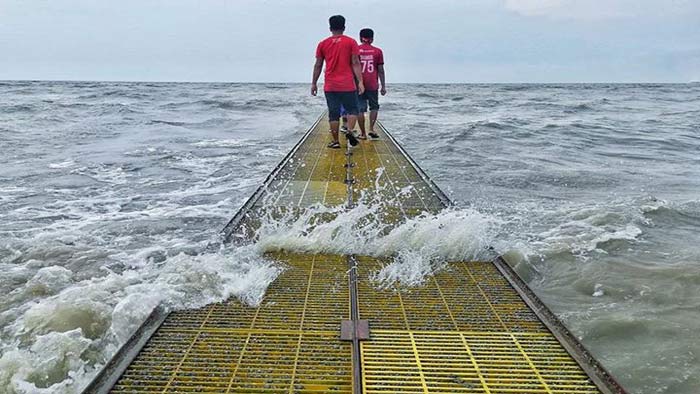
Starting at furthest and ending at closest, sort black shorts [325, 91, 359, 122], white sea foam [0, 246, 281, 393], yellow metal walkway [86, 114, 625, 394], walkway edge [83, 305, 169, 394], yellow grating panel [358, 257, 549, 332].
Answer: black shorts [325, 91, 359, 122] < yellow grating panel [358, 257, 549, 332] < white sea foam [0, 246, 281, 393] < yellow metal walkway [86, 114, 625, 394] < walkway edge [83, 305, 169, 394]

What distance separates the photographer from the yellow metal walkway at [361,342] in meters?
2.89

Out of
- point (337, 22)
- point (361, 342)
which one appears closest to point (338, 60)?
point (337, 22)

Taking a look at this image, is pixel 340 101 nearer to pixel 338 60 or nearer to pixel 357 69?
pixel 357 69

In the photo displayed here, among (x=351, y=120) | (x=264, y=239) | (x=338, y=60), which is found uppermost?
(x=338, y=60)

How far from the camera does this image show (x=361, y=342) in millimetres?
3320

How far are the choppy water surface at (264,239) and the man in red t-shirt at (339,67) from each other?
2240 millimetres

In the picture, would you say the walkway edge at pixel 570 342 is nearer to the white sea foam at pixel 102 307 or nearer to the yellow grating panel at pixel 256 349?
the yellow grating panel at pixel 256 349

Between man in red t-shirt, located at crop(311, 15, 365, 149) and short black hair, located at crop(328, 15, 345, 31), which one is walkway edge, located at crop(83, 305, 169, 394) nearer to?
man in red t-shirt, located at crop(311, 15, 365, 149)

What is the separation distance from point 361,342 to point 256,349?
0.65m

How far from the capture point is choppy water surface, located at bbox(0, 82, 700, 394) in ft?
13.0

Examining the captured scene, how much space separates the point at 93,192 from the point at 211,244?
17.2ft

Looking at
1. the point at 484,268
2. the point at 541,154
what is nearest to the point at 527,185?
the point at 541,154

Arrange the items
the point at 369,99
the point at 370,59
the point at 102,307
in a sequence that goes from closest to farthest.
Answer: the point at 102,307, the point at 370,59, the point at 369,99

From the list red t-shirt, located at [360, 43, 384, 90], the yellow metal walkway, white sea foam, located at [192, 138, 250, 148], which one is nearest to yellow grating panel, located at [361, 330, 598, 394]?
the yellow metal walkway
